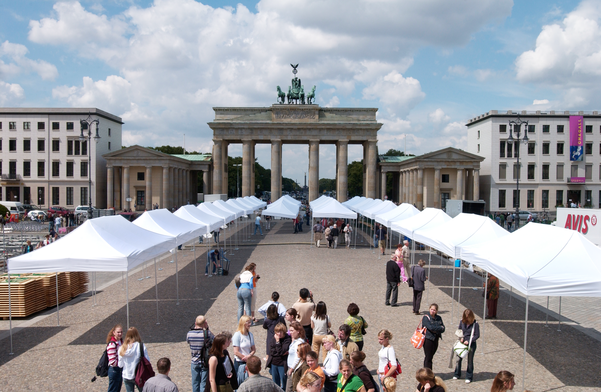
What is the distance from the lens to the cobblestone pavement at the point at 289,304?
816cm

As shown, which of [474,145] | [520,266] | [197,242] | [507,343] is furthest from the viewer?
[474,145]

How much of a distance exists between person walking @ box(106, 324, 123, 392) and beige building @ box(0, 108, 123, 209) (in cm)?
5900

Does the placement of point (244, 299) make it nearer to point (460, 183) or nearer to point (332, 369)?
point (332, 369)

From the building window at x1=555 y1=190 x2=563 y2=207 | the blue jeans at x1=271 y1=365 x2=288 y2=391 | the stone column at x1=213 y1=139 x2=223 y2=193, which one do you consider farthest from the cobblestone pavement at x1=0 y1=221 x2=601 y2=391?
the building window at x1=555 y1=190 x2=563 y2=207

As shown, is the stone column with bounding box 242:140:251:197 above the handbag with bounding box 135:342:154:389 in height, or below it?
above

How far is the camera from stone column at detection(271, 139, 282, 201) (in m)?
58.6

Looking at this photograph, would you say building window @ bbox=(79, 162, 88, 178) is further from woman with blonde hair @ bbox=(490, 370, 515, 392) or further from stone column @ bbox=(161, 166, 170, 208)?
woman with blonde hair @ bbox=(490, 370, 515, 392)

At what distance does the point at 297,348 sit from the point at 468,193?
61.0 metres

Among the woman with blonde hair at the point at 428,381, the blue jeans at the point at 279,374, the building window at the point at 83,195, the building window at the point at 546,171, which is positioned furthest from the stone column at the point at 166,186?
the woman with blonde hair at the point at 428,381

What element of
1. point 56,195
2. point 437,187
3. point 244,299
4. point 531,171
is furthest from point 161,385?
point 531,171

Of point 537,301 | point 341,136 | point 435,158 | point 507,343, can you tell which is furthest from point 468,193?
point 507,343

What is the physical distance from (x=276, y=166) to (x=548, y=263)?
51.5 metres

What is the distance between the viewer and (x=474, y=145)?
69.3 m

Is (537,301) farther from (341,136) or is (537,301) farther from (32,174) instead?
(32,174)
